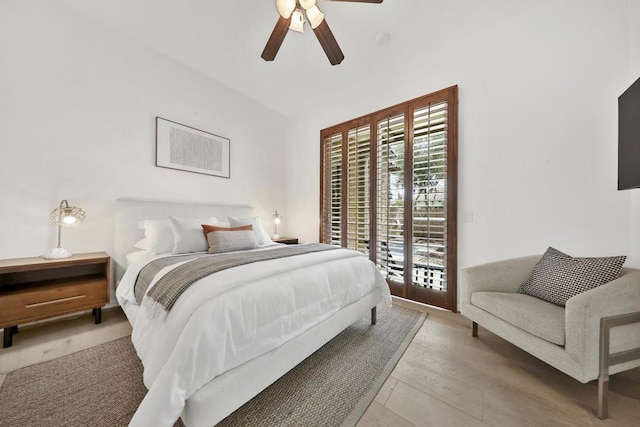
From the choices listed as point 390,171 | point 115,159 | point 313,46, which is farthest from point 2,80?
point 390,171

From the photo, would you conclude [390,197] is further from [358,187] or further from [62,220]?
[62,220]

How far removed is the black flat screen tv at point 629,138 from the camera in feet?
4.51

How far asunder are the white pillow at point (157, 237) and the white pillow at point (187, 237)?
0.06 metres

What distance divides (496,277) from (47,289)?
146 inches

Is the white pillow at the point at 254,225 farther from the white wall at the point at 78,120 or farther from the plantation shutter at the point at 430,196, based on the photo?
the plantation shutter at the point at 430,196

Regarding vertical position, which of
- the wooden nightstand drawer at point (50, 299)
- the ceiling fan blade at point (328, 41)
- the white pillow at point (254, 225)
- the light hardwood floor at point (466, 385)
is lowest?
the light hardwood floor at point (466, 385)

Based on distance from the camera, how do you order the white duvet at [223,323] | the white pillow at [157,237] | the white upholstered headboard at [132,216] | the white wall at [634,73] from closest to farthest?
the white duvet at [223,323] → the white wall at [634,73] → the white pillow at [157,237] → the white upholstered headboard at [132,216]

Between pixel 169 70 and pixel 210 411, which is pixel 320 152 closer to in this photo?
pixel 169 70

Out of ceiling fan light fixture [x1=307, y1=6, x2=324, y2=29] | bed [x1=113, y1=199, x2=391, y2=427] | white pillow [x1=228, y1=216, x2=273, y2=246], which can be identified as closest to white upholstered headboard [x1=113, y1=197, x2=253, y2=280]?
white pillow [x1=228, y1=216, x2=273, y2=246]

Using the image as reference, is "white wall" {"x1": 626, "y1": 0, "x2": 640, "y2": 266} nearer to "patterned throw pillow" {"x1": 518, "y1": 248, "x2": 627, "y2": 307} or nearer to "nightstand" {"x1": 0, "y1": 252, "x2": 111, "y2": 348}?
"patterned throw pillow" {"x1": 518, "y1": 248, "x2": 627, "y2": 307}

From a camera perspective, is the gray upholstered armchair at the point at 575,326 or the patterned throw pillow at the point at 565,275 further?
the patterned throw pillow at the point at 565,275

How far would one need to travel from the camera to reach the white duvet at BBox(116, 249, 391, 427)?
0.92 metres

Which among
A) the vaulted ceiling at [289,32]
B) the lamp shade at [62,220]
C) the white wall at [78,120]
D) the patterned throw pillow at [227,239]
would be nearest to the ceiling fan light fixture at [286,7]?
the vaulted ceiling at [289,32]

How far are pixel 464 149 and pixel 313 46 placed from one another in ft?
6.76
